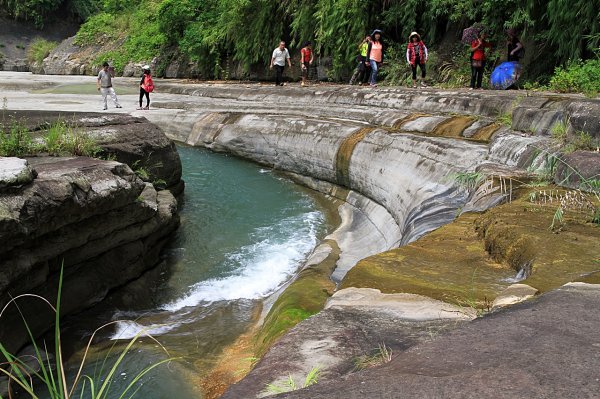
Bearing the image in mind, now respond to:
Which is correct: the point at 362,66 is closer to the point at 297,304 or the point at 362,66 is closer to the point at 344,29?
the point at 344,29

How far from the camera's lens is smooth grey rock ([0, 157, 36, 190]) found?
4.88 m

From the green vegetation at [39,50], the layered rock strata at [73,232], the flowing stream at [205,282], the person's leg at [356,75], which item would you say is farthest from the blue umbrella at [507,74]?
the green vegetation at [39,50]

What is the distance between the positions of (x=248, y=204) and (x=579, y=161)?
559 cm

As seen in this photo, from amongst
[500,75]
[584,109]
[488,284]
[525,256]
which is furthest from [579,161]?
[500,75]

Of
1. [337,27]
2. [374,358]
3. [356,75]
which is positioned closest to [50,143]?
[374,358]

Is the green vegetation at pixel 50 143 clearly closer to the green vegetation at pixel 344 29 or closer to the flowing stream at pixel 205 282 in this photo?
the flowing stream at pixel 205 282

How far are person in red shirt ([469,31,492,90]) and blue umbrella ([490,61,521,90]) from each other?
40cm

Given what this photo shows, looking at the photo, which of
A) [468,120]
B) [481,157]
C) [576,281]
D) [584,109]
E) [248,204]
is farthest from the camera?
[248,204]

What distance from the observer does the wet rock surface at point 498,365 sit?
1.65 meters

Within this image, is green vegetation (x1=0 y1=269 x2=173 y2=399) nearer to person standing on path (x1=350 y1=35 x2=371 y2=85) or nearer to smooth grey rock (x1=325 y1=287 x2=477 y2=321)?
smooth grey rock (x1=325 y1=287 x2=477 y2=321)

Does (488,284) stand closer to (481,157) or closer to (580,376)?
(580,376)

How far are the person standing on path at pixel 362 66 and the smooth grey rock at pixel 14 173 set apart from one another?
10.7m

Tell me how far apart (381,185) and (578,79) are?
4.24 metres

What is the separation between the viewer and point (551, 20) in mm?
11312
